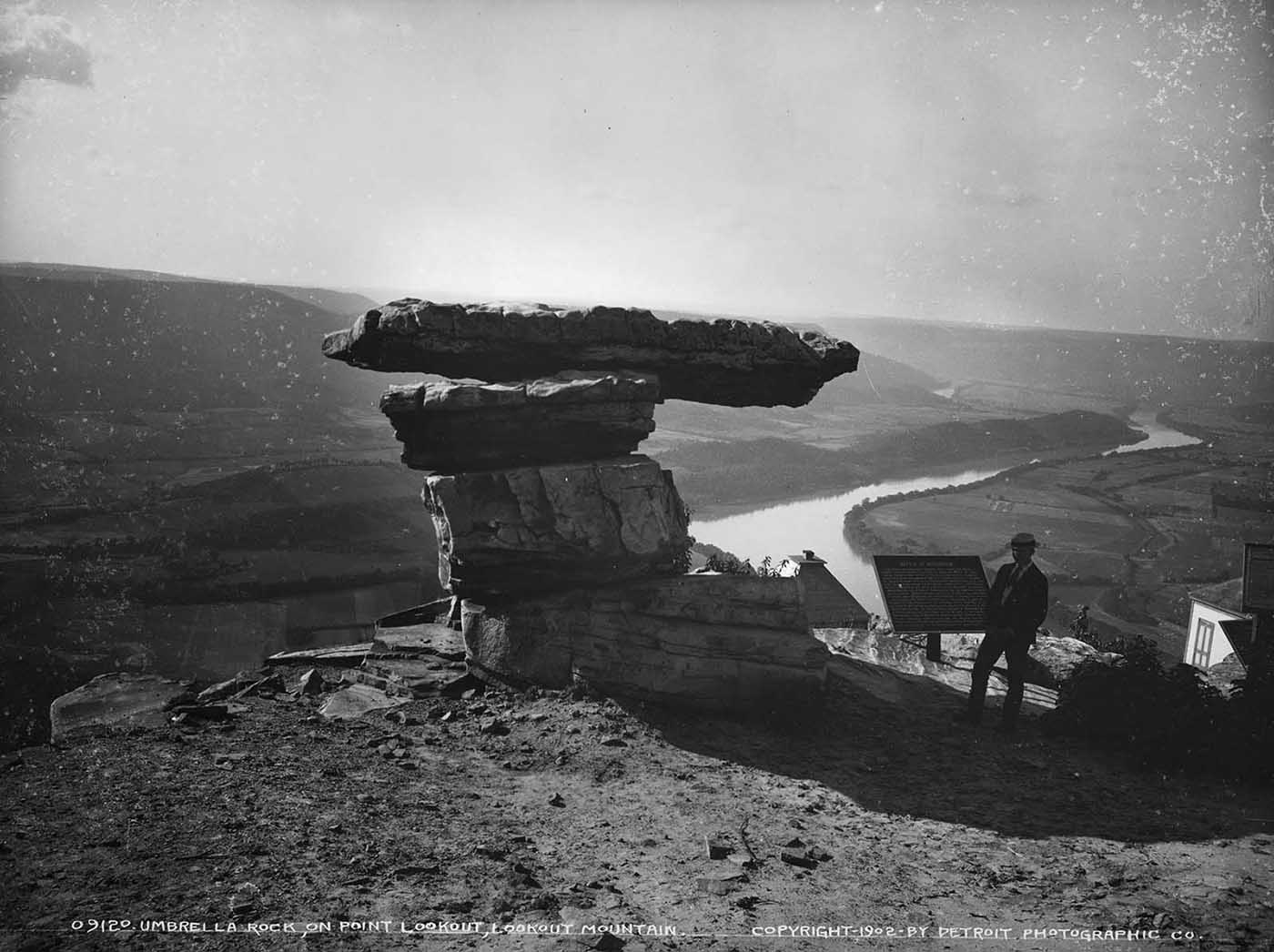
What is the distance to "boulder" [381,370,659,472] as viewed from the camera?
11.8m

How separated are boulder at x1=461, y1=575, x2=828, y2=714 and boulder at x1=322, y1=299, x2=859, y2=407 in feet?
12.1

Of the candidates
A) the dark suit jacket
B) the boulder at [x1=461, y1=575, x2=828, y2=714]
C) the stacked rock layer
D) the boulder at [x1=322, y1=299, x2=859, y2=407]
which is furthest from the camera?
the boulder at [x1=322, y1=299, x2=859, y2=407]

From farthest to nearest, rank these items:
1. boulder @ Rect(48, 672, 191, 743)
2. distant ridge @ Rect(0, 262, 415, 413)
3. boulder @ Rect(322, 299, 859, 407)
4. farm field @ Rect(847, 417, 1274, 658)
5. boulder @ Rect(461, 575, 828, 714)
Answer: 1. distant ridge @ Rect(0, 262, 415, 413)
2. farm field @ Rect(847, 417, 1274, 658)
3. boulder @ Rect(322, 299, 859, 407)
4. boulder @ Rect(461, 575, 828, 714)
5. boulder @ Rect(48, 672, 191, 743)

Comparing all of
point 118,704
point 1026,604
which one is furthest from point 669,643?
point 118,704

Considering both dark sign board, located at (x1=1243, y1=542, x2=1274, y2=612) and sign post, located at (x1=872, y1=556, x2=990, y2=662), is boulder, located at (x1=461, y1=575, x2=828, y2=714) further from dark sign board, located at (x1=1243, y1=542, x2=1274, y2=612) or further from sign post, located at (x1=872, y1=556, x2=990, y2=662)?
dark sign board, located at (x1=1243, y1=542, x2=1274, y2=612)

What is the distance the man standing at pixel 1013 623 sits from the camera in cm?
1070

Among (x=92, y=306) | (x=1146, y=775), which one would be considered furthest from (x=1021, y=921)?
(x=92, y=306)

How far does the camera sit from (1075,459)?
305 ft

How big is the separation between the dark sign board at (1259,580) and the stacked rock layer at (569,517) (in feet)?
22.5

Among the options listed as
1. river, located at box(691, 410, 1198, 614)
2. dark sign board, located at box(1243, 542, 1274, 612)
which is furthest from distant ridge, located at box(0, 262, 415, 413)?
dark sign board, located at box(1243, 542, 1274, 612)

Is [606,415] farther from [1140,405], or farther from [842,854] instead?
[1140,405]

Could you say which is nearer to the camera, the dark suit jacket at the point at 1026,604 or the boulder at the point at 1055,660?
the dark suit jacket at the point at 1026,604

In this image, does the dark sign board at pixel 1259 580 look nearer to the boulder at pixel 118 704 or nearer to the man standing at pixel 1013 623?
the man standing at pixel 1013 623

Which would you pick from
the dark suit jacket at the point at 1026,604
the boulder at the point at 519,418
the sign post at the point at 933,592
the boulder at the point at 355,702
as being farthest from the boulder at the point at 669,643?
the dark suit jacket at the point at 1026,604
